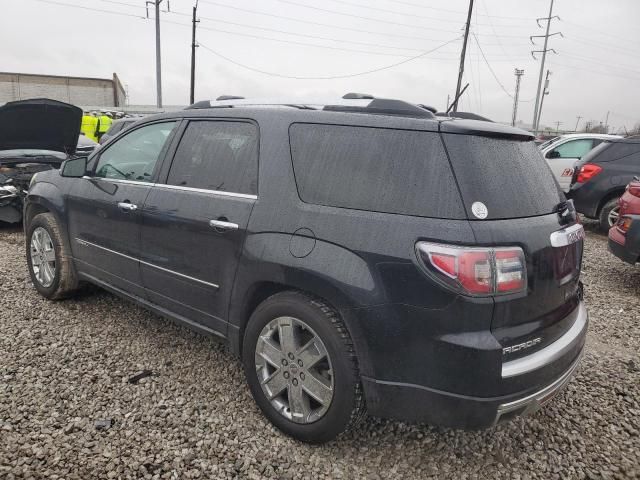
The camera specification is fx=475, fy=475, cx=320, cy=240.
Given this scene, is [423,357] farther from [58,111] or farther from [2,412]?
[58,111]

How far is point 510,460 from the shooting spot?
7.86 feet

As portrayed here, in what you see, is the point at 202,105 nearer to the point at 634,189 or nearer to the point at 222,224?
the point at 222,224

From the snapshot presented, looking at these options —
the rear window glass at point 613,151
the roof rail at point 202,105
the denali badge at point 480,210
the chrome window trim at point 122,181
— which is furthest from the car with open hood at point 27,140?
the rear window glass at point 613,151

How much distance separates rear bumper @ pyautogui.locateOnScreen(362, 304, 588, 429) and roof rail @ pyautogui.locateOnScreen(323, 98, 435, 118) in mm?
1164

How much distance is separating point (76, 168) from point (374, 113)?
2.61 metres

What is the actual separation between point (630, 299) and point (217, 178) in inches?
176

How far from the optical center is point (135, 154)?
3439mm

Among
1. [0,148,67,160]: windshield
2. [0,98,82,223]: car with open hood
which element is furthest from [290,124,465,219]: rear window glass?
[0,148,67,160]: windshield

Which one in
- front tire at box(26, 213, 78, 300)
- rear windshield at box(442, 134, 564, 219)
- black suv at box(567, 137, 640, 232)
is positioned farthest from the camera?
black suv at box(567, 137, 640, 232)

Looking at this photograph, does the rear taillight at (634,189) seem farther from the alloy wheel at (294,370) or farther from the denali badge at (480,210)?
the alloy wheel at (294,370)

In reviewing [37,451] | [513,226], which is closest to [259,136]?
[513,226]

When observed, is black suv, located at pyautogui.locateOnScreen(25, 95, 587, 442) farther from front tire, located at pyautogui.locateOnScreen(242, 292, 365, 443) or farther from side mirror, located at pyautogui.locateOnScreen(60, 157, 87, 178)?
side mirror, located at pyautogui.locateOnScreen(60, 157, 87, 178)

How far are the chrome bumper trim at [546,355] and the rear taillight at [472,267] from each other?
1.03 ft

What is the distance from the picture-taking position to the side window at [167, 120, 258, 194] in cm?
262
